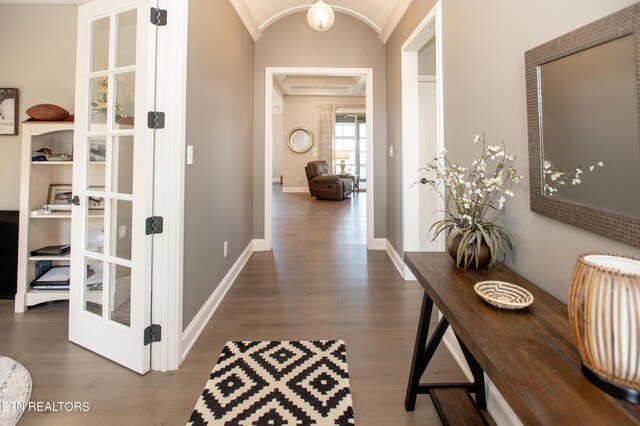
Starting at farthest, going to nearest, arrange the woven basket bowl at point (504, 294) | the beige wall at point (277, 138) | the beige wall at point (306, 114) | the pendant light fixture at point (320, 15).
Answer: the beige wall at point (277, 138) → the beige wall at point (306, 114) → the pendant light fixture at point (320, 15) → the woven basket bowl at point (504, 294)

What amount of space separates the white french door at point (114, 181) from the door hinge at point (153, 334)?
0.04 m

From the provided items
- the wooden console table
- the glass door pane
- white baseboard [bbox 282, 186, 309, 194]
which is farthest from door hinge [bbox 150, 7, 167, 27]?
white baseboard [bbox 282, 186, 309, 194]

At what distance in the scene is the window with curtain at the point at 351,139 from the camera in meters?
11.2

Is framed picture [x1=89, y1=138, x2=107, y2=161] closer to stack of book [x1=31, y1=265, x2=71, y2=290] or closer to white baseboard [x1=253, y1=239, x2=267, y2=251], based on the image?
stack of book [x1=31, y1=265, x2=71, y2=290]

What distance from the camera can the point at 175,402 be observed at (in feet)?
5.29

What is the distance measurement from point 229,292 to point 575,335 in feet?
8.87

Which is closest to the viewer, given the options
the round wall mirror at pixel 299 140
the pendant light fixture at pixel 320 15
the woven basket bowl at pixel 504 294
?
the woven basket bowl at pixel 504 294

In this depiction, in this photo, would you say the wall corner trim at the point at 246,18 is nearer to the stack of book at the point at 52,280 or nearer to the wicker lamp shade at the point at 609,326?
the stack of book at the point at 52,280

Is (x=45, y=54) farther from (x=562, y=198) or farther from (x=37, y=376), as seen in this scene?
(x=562, y=198)

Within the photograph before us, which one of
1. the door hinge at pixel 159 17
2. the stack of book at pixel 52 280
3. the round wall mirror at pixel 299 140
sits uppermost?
the round wall mirror at pixel 299 140

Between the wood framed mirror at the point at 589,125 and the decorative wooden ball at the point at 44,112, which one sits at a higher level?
the decorative wooden ball at the point at 44,112

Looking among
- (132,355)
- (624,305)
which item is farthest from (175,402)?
(624,305)

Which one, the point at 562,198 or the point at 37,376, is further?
the point at 37,376

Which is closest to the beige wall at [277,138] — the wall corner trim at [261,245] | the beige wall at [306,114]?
the beige wall at [306,114]
